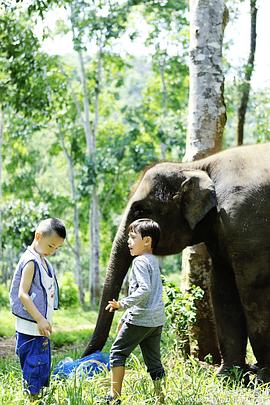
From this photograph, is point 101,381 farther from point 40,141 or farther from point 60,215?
point 40,141

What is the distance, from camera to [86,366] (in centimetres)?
567

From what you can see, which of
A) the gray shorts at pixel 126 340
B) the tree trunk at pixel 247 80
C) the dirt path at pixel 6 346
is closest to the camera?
the gray shorts at pixel 126 340

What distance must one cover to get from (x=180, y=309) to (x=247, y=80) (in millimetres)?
12721

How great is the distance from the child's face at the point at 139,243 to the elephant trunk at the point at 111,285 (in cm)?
128

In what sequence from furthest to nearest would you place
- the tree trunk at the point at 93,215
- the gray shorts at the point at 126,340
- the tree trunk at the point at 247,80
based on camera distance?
1. the tree trunk at the point at 93,215
2. the tree trunk at the point at 247,80
3. the gray shorts at the point at 126,340

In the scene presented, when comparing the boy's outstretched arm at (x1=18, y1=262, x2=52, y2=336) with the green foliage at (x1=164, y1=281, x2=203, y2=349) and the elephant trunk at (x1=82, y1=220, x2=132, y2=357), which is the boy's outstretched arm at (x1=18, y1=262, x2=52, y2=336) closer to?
the elephant trunk at (x1=82, y1=220, x2=132, y2=357)

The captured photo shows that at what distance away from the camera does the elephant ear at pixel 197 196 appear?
5945mm

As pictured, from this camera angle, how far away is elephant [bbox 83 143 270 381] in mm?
5703

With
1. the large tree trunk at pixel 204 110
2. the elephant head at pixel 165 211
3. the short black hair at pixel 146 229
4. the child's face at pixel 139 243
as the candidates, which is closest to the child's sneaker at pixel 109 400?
the child's face at pixel 139 243

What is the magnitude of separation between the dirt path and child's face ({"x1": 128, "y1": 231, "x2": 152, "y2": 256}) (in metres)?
5.14

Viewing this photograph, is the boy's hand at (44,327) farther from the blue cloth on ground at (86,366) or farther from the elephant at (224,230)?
the elephant at (224,230)

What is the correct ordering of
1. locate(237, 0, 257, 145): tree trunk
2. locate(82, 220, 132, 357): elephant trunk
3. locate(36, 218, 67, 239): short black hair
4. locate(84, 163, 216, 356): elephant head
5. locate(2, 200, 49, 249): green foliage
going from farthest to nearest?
locate(237, 0, 257, 145): tree trunk → locate(2, 200, 49, 249): green foliage → locate(84, 163, 216, 356): elephant head → locate(82, 220, 132, 357): elephant trunk → locate(36, 218, 67, 239): short black hair

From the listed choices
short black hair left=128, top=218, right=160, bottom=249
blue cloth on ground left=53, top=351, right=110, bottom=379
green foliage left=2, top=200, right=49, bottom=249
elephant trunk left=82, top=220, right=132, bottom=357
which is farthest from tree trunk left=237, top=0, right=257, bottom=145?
short black hair left=128, top=218, right=160, bottom=249

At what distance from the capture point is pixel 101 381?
5328 mm
